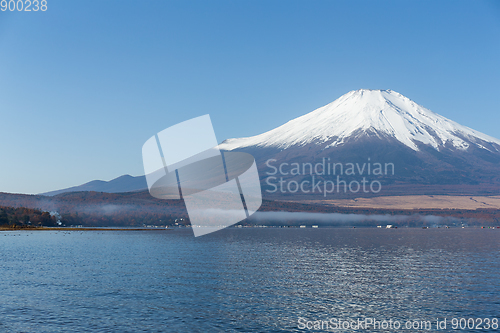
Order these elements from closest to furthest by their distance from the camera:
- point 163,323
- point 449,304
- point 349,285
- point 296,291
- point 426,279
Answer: point 163,323, point 449,304, point 296,291, point 349,285, point 426,279

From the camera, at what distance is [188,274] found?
60906mm

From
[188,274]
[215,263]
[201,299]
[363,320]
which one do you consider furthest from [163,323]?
[215,263]

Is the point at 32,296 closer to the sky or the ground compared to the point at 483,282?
closer to the sky

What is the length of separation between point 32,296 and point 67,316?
1103 cm

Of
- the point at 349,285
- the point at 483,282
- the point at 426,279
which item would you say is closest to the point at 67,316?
the point at 349,285

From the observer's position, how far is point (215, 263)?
75000 mm

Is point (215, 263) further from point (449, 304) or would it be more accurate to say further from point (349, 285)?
point (449, 304)

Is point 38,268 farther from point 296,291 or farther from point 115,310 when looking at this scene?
point 296,291

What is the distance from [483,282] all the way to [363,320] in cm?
2824

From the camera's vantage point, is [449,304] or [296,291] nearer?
[449,304]

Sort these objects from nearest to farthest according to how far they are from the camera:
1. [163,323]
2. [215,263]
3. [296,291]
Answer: [163,323] → [296,291] → [215,263]

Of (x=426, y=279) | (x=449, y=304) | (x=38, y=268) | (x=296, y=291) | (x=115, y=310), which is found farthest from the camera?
(x=38, y=268)

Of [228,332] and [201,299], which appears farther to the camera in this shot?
[201,299]

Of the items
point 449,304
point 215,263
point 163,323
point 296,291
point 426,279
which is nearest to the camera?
point 163,323
